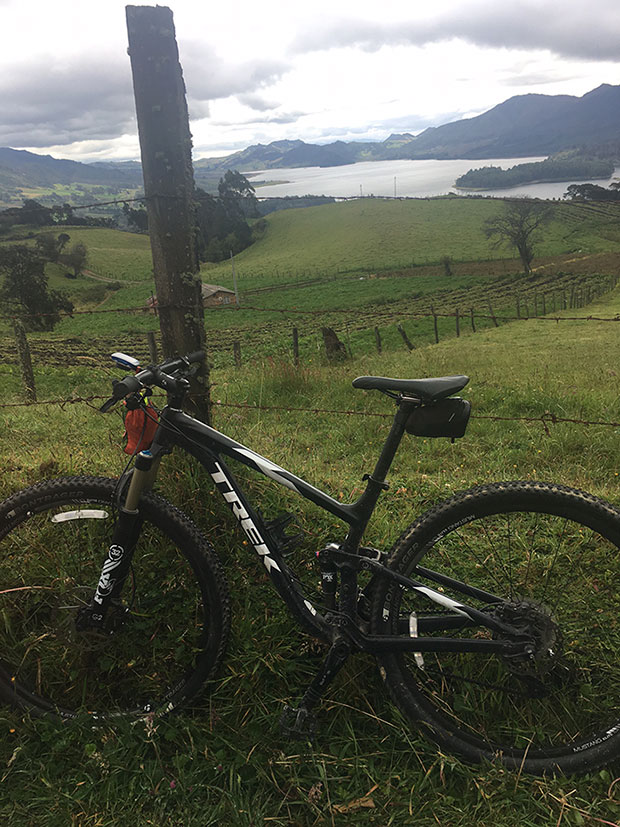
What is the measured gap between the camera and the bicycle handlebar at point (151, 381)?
182 centimetres

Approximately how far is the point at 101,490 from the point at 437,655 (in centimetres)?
167

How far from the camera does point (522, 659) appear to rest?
1923 millimetres

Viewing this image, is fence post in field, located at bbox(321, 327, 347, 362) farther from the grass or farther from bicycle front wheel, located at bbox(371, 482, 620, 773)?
bicycle front wheel, located at bbox(371, 482, 620, 773)

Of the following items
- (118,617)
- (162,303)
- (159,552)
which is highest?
(162,303)

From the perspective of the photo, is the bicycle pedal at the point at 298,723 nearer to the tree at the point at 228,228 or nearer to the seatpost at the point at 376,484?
the seatpost at the point at 376,484

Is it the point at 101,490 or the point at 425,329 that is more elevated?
the point at 101,490

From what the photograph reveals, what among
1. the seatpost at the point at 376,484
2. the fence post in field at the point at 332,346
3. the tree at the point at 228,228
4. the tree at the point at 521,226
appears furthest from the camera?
the tree at the point at 228,228

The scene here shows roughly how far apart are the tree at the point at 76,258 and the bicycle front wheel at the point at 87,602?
68556 millimetres

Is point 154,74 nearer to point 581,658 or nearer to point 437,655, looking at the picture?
point 437,655

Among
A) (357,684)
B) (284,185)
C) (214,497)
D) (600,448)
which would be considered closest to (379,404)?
(600,448)

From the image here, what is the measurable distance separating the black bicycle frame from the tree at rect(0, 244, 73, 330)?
3686 centimetres

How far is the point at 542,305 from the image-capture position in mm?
38781

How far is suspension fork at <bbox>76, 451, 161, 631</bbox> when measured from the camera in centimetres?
201

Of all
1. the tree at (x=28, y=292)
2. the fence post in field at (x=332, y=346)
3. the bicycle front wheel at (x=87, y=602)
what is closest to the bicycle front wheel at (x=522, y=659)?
the bicycle front wheel at (x=87, y=602)
